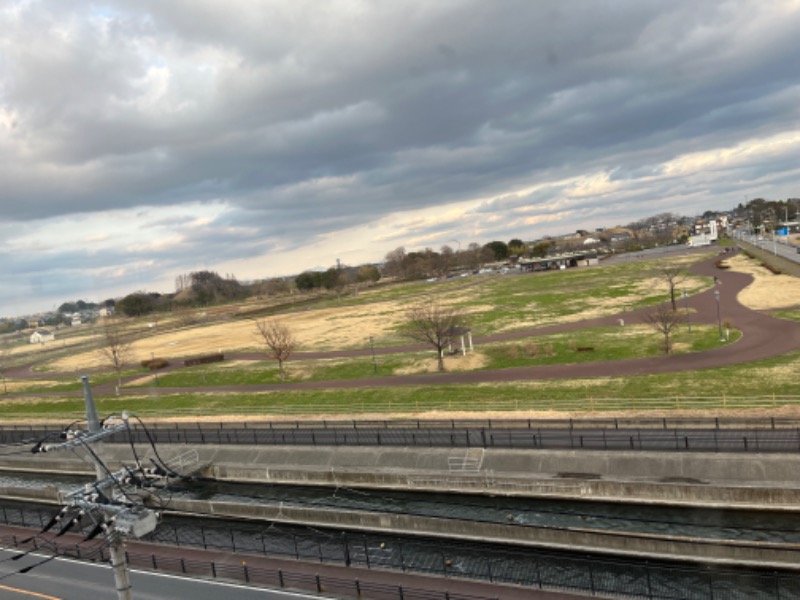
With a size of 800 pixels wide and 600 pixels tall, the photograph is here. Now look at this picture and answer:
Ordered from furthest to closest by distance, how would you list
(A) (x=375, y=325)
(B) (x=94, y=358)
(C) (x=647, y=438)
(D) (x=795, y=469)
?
(B) (x=94, y=358)
(A) (x=375, y=325)
(C) (x=647, y=438)
(D) (x=795, y=469)

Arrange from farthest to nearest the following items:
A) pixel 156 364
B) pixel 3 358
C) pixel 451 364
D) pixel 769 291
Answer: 1. pixel 3 358
2. pixel 156 364
3. pixel 769 291
4. pixel 451 364

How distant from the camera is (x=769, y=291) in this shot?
217ft

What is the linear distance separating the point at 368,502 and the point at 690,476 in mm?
15485

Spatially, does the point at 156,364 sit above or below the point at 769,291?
above

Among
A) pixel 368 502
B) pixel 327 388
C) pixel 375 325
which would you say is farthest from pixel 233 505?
pixel 375 325

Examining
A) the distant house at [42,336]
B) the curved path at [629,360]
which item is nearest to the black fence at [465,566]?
the curved path at [629,360]

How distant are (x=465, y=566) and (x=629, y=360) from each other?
2774 cm

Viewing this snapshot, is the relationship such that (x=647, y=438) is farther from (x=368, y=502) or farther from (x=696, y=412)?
(x=368, y=502)

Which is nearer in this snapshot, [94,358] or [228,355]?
[228,355]

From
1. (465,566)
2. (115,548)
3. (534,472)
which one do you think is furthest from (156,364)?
(115,548)

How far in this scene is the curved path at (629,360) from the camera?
131ft

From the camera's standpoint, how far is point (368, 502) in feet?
91.6

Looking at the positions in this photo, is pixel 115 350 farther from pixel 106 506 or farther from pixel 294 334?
pixel 106 506

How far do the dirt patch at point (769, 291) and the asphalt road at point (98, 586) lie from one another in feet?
193
